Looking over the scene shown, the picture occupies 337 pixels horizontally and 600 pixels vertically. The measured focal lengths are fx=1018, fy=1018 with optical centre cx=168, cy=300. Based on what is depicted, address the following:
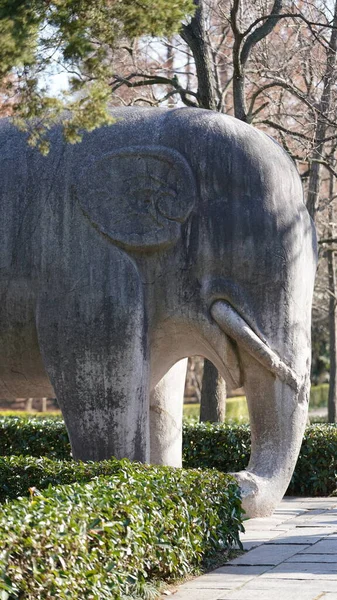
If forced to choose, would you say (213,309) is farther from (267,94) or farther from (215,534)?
(267,94)

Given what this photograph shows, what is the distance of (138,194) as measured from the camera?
6848 mm

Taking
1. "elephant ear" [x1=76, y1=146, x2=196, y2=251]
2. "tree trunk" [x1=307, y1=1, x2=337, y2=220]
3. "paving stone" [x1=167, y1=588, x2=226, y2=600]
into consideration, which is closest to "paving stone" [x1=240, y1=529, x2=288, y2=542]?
"paving stone" [x1=167, y1=588, x2=226, y2=600]

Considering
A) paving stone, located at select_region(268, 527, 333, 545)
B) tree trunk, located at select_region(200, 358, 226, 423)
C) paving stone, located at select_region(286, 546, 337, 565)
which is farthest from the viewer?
tree trunk, located at select_region(200, 358, 226, 423)

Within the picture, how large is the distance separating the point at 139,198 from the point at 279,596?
113 inches

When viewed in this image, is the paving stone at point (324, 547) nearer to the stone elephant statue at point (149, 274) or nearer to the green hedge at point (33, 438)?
the stone elephant statue at point (149, 274)

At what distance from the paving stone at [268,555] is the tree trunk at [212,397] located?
20.4 feet

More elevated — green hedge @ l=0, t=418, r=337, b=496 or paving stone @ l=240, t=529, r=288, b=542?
green hedge @ l=0, t=418, r=337, b=496

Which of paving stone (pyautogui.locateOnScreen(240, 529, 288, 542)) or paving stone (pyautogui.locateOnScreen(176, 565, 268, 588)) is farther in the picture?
paving stone (pyautogui.locateOnScreen(240, 529, 288, 542))

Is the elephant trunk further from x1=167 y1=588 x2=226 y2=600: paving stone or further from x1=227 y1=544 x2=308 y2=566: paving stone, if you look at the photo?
x1=167 y1=588 x2=226 y2=600: paving stone

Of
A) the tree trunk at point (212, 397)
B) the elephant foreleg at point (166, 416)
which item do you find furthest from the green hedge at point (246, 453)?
the elephant foreleg at point (166, 416)

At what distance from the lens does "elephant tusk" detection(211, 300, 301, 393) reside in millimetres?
6672

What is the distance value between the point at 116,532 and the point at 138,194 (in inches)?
103

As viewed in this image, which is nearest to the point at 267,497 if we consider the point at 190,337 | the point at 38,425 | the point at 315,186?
the point at 190,337

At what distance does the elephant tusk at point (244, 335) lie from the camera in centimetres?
667
